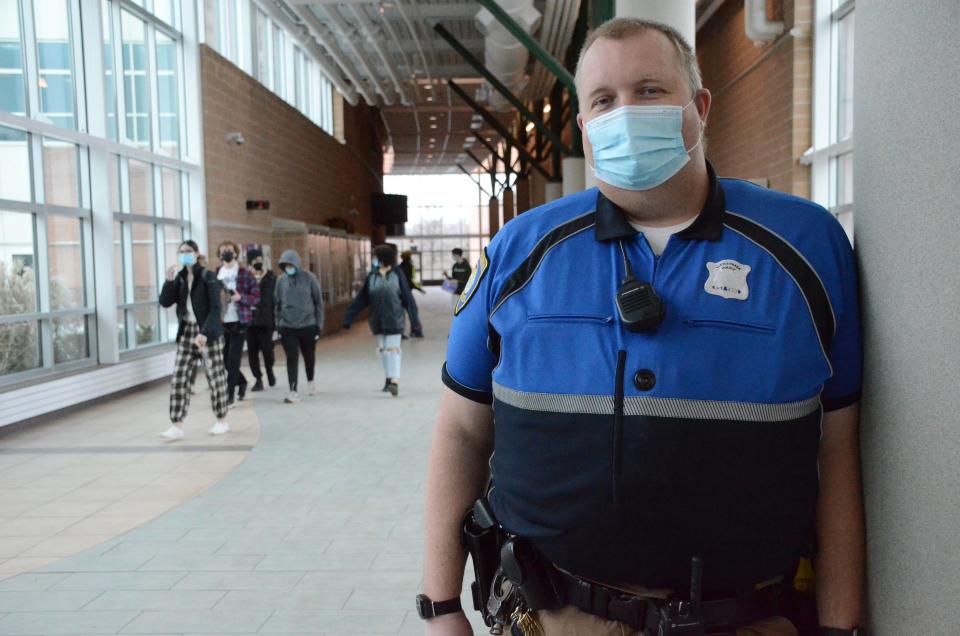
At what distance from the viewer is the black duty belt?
1.33m

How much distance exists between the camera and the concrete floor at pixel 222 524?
3887mm

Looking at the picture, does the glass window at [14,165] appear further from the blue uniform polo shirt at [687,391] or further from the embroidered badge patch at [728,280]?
the embroidered badge patch at [728,280]

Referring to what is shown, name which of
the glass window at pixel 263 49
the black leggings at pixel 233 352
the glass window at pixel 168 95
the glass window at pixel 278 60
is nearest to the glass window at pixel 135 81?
the glass window at pixel 168 95

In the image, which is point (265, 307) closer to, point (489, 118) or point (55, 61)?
point (55, 61)

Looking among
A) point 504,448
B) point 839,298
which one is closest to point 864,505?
point 839,298

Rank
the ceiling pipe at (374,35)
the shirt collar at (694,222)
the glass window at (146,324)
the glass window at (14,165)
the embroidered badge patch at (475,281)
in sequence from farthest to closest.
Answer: the ceiling pipe at (374,35) < the glass window at (146,324) < the glass window at (14,165) < the embroidered badge patch at (475,281) < the shirt collar at (694,222)

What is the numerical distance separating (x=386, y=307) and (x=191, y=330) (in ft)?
8.68

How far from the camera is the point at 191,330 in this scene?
24.9ft

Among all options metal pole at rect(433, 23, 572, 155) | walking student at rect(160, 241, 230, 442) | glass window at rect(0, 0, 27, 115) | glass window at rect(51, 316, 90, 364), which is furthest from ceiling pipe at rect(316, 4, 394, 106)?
walking student at rect(160, 241, 230, 442)

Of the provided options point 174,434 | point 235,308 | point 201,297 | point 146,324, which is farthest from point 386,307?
point 146,324

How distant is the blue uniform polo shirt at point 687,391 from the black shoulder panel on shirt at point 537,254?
0.05ft

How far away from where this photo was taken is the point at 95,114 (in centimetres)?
1062

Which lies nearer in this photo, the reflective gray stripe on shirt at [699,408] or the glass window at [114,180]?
the reflective gray stripe on shirt at [699,408]

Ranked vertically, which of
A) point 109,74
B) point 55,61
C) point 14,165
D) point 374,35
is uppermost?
point 374,35
